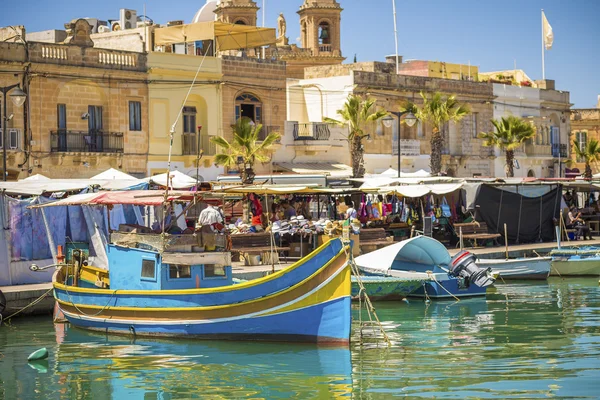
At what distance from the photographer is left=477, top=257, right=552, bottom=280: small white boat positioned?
29.1 metres

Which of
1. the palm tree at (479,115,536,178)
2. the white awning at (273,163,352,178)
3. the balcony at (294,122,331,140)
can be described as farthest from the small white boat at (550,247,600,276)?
the palm tree at (479,115,536,178)

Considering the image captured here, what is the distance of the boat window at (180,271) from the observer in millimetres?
19969

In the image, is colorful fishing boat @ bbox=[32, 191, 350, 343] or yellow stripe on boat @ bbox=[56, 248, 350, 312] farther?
colorful fishing boat @ bbox=[32, 191, 350, 343]

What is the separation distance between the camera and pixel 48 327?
22.2 meters

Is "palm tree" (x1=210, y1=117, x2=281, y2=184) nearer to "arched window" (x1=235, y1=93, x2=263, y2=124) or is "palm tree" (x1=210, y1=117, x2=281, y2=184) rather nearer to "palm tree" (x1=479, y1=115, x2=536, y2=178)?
"arched window" (x1=235, y1=93, x2=263, y2=124)

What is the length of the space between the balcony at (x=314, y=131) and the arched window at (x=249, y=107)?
2211 mm

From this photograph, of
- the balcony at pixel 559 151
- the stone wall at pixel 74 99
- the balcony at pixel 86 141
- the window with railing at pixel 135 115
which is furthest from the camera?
the balcony at pixel 559 151

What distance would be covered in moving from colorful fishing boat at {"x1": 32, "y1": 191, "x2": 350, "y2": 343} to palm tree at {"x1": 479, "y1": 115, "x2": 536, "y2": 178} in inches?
1300

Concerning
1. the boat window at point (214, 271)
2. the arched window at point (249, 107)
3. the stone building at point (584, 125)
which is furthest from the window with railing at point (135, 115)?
the stone building at point (584, 125)

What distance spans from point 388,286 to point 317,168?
916 inches

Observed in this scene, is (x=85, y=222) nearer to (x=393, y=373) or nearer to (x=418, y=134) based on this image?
(x=393, y=373)

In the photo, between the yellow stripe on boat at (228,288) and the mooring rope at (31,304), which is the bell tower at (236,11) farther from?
the yellow stripe on boat at (228,288)

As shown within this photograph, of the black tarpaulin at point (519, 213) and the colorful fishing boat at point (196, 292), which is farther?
the black tarpaulin at point (519, 213)

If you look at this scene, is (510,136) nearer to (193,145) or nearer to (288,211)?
(193,145)
